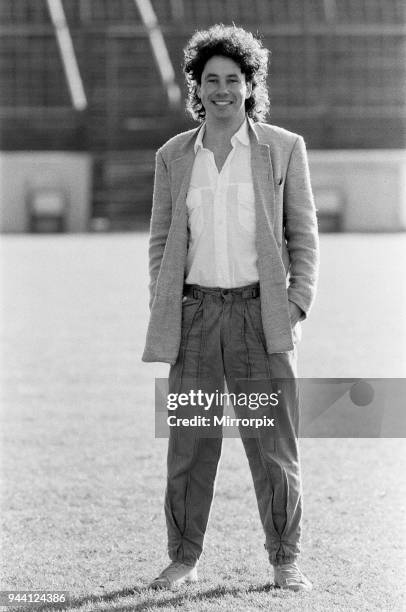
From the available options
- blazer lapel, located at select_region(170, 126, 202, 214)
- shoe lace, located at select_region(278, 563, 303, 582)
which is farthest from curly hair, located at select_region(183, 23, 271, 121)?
shoe lace, located at select_region(278, 563, 303, 582)

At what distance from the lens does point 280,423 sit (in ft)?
12.4

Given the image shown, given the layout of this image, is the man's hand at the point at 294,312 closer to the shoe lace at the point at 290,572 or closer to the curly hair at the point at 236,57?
the curly hair at the point at 236,57

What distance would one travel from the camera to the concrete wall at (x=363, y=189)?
143 ft

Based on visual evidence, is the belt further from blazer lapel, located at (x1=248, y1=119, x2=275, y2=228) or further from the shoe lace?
the shoe lace

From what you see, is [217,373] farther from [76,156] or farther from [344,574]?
[76,156]

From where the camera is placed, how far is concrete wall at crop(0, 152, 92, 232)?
1729 inches

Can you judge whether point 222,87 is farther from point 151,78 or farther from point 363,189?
point 151,78

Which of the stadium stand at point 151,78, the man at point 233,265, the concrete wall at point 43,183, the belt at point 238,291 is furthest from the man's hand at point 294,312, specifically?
the stadium stand at point 151,78

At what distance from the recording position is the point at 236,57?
3686mm

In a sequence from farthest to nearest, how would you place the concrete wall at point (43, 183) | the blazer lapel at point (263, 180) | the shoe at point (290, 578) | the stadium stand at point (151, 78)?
the stadium stand at point (151, 78)
the concrete wall at point (43, 183)
the shoe at point (290, 578)
the blazer lapel at point (263, 180)

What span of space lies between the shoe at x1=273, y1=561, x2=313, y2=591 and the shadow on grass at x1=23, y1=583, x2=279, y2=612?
1.3 inches

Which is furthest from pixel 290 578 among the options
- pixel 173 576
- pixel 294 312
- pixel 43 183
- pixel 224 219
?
pixel 43 183

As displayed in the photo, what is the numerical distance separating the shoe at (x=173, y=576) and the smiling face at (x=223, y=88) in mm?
1433

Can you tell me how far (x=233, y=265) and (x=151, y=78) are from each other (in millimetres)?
44234
